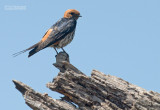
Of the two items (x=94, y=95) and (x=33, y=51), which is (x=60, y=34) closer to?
(x=33, y=51)

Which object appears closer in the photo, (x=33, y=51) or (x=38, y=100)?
(x=38, y=100)

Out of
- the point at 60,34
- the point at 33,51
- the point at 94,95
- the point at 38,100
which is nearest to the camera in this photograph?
the point at 38,100

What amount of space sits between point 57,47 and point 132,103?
5211 mm

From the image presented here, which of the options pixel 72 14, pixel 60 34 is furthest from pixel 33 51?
pixel 72 14

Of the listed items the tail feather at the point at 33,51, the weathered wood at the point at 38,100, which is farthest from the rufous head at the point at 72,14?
the weathered wood at the point at 38,100

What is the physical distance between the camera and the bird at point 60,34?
15.9 m

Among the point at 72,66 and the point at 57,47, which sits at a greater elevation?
the point at 57,47

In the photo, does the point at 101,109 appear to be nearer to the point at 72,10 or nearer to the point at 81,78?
the point at 81,78

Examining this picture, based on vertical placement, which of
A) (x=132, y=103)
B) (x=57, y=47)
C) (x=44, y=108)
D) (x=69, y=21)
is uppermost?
(x=69, y=21)

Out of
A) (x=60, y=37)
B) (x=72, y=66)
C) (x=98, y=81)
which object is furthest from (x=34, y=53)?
(x=98, y=81)

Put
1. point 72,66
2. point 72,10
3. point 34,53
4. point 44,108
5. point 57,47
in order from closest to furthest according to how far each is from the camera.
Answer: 1. point 44,108
2. point 72,66
3. point 34,53
4. point 57,47
5. point 72,10

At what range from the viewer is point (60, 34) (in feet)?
54.3

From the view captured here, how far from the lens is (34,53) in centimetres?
1548

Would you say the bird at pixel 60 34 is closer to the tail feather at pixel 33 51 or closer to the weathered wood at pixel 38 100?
the tail feather at pixel 33 51
